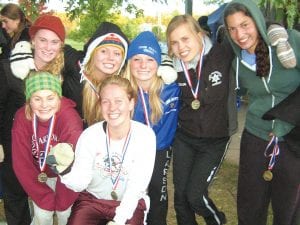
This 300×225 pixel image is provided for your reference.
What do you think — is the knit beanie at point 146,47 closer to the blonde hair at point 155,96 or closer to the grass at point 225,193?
the blonde hair at point 155,96

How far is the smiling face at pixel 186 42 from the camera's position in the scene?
3.75 m

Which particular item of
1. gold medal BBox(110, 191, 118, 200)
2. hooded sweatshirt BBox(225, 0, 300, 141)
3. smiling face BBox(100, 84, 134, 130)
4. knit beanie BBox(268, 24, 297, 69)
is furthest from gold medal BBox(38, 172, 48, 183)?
knit beanie BBox(268, 24, 297, 69)

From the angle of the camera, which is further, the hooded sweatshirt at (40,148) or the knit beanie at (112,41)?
the knit beanie at (112,41)

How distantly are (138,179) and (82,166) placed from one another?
1.56 ft

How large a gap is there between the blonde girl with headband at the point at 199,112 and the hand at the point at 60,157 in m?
1.22

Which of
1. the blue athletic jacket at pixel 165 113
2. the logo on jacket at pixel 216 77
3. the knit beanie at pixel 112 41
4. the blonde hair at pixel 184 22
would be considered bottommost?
the blue athletic jacket at pixel 165 113

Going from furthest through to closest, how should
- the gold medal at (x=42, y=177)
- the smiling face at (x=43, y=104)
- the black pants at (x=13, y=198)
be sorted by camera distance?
the black pants at (x=13, y=198) → the gold medal at (x=42, y=177) → the smiling face at (x=43, y=104)

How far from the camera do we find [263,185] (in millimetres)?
3486

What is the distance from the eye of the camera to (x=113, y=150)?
3.41m

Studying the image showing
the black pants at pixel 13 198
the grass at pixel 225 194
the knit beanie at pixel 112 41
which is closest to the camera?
the knit beanie at pixel 112 41

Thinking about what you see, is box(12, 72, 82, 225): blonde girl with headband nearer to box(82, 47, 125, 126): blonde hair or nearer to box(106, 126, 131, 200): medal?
box(82, 47, 125, 126): blonde hair

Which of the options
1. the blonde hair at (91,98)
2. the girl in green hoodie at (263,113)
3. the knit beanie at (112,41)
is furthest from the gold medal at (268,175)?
the knit beanie at (112,41)

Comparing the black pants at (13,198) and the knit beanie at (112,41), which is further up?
the knit beanie at (112,41)

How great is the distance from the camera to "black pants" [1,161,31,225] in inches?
156
